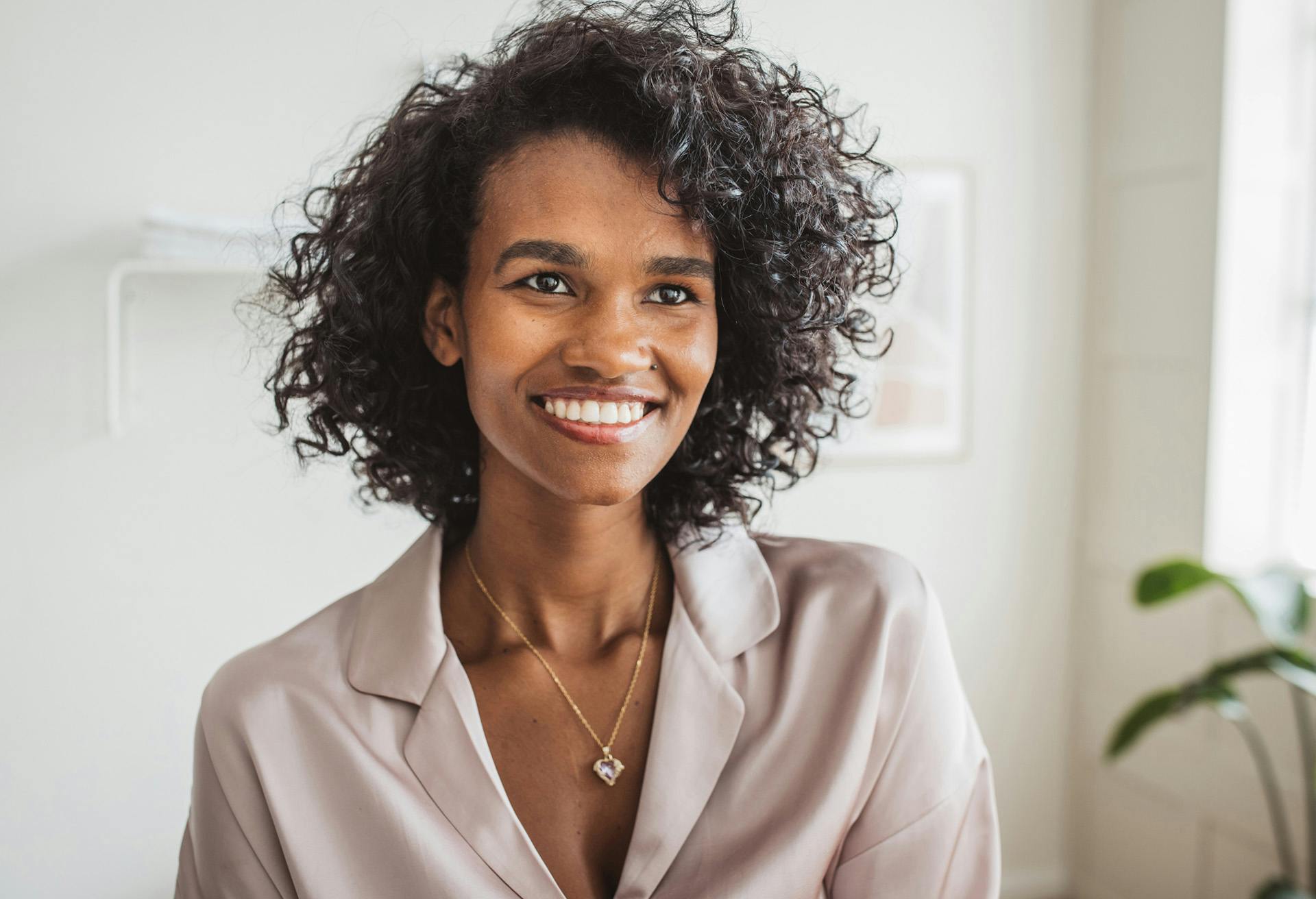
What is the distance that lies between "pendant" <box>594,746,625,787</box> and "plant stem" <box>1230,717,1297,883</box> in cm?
171

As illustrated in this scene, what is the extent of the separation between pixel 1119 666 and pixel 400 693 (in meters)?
2.33

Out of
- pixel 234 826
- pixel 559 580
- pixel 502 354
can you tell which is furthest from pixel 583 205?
pixel 234 826

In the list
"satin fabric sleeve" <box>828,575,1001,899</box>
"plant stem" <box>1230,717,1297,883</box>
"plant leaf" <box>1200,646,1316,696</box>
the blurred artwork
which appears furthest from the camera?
the blurred artwork

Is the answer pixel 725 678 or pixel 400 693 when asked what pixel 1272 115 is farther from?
pixel 400 693

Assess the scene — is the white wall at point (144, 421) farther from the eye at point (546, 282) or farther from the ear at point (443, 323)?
the eye at point (546, 282)

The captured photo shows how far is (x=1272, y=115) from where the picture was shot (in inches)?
102

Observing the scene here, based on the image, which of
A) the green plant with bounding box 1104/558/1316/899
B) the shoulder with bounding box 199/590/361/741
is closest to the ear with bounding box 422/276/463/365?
the shoulder with bounding box 199/590/361/741

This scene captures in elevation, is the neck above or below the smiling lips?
below

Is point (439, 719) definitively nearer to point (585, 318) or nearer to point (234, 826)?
point (234, 826)

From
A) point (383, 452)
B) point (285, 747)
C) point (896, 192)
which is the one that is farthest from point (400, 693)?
point (896, 192)

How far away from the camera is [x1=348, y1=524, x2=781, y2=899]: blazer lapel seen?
1095 mm

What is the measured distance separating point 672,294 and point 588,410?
0.49ft

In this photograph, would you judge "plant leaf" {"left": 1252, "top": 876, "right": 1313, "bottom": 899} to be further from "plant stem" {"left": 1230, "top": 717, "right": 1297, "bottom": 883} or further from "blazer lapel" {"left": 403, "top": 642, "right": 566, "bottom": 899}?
"blazer lapel" {"left": 403, "top": 642, "right": 566, "bottom": 899}

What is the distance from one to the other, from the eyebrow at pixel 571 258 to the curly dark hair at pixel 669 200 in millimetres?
50
